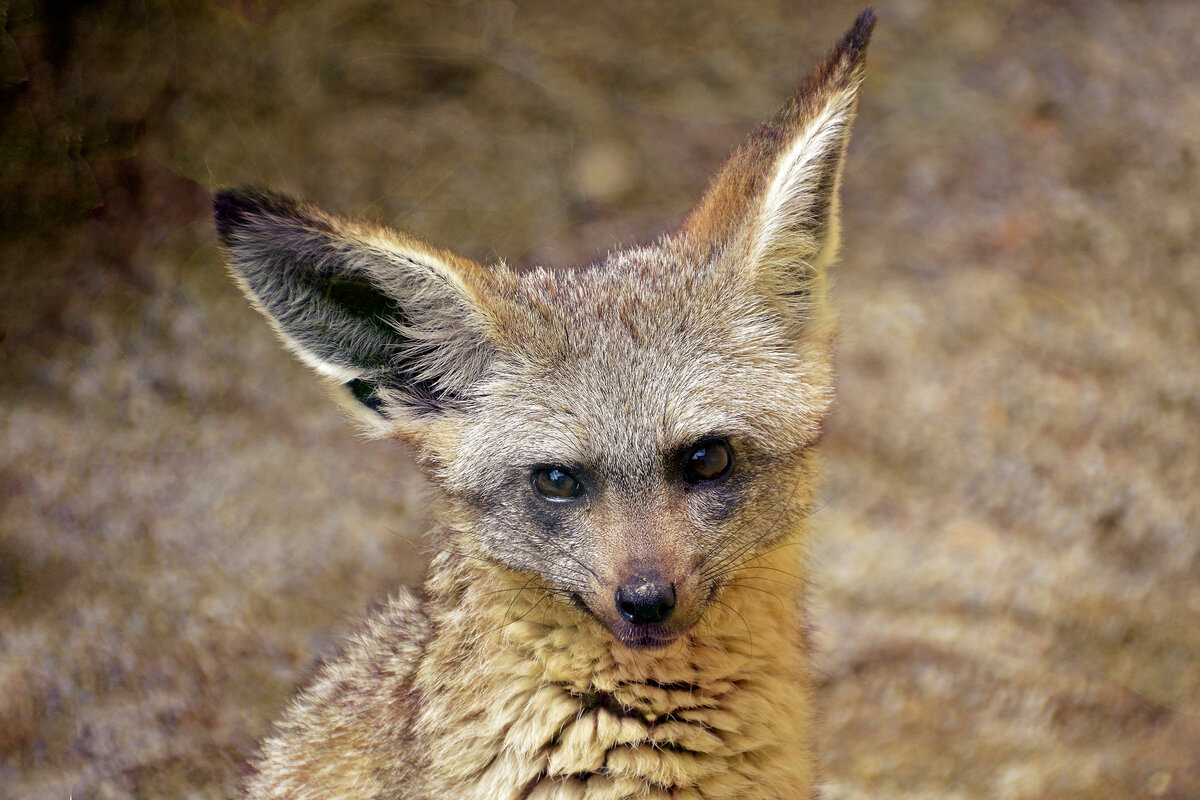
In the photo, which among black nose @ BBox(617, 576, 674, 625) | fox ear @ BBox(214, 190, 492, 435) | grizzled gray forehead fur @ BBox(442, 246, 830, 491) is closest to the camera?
black nose @ BBox(617, 576, 674, 625)

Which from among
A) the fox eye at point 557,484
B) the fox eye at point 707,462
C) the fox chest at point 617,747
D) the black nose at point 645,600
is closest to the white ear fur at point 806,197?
the fox eye at point 707,462

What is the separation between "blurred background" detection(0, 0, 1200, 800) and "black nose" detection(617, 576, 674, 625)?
2.06 m

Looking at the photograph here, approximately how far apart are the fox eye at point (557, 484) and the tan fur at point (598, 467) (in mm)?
30

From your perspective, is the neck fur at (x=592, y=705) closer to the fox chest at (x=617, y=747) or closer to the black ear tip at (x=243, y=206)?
the fox chest at (x=617, y=747)

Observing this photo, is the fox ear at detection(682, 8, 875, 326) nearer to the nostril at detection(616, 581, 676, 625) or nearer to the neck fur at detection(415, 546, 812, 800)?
the neck fur at detection(415, 546, 812, 800)

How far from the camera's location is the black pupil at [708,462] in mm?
2742

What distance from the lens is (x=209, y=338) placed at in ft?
19.5

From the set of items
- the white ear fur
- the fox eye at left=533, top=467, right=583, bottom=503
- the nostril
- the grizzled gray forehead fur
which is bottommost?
the nostril

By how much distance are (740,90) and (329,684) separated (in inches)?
174

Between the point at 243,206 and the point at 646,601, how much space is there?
1.38 m

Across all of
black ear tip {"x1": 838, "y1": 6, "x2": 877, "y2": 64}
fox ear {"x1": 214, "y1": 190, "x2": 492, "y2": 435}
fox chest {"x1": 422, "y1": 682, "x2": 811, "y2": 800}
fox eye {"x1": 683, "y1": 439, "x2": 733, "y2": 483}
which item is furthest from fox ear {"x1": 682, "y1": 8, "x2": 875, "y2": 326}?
fox chest {"x1": 422, "y1": 682, "x2": 811, "y2": 800}

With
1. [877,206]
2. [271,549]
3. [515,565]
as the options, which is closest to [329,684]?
[515,565]

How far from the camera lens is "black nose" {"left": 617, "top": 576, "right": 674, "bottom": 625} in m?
2.41

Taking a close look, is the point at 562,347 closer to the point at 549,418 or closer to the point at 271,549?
the point at 549,418
